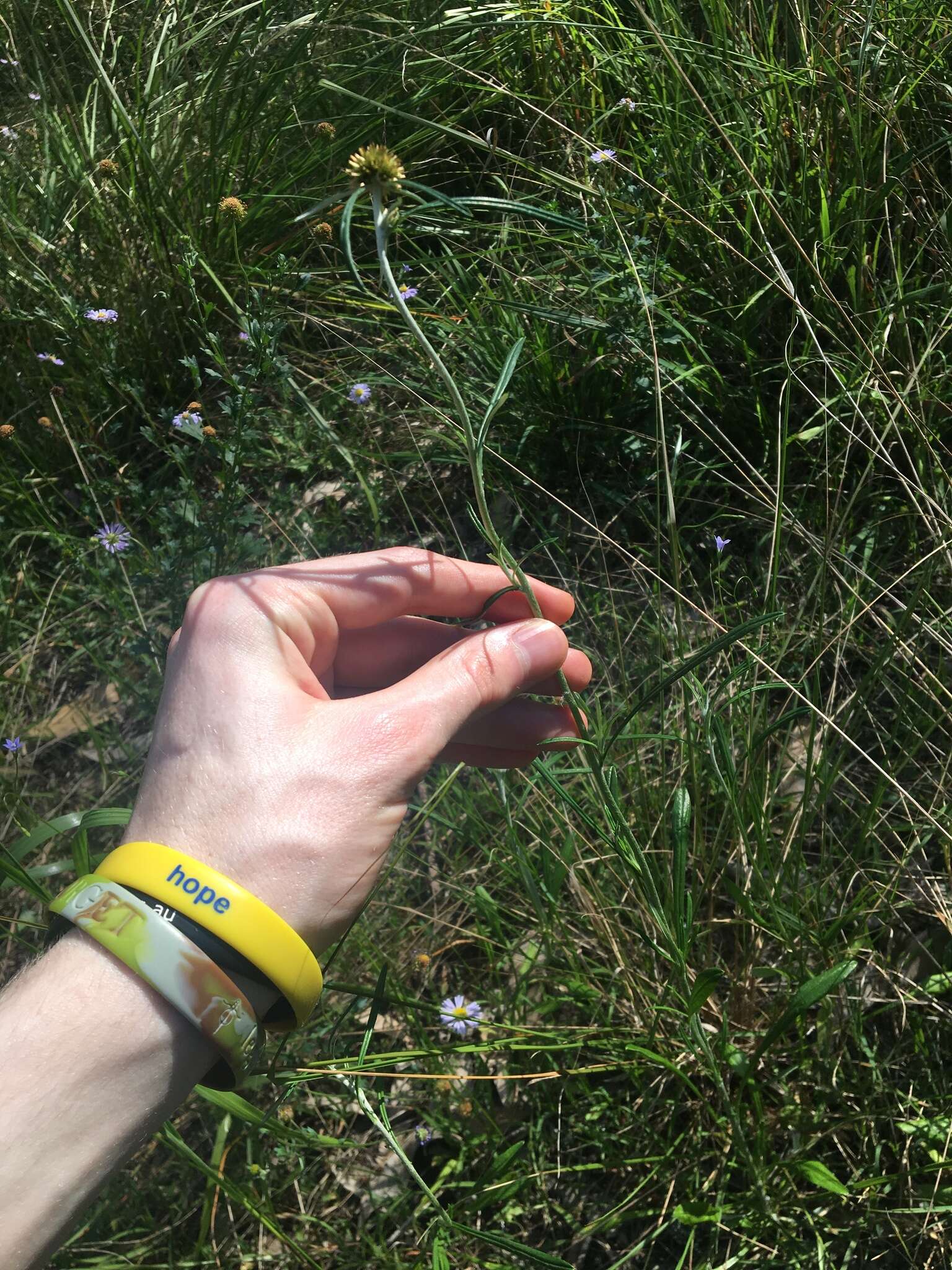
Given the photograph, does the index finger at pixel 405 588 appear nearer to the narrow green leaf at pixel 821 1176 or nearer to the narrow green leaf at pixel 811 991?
the narrow green leaf at pixel 811 991

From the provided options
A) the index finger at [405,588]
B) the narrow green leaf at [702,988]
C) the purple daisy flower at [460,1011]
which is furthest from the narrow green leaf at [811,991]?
the index finger at [405,588]

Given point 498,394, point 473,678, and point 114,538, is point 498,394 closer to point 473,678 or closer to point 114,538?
point 473,678

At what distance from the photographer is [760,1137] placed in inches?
55.2

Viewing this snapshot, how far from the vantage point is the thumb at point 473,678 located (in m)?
1.27

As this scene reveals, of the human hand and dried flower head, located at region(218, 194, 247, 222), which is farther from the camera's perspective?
dried flower head, located at region(218, 194, 247, 222)

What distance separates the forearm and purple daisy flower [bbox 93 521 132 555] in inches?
46.0

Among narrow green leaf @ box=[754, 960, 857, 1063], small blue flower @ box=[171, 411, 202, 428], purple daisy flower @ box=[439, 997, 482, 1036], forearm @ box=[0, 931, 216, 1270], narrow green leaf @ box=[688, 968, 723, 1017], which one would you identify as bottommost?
purple daisy flower @ box=[439, 997, 482, 1036]

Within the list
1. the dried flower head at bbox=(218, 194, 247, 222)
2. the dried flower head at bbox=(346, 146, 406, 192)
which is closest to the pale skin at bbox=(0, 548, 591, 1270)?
the dried flower head at bbox=(346, 146, 406, 192)

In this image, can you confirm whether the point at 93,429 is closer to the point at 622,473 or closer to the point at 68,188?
the point at 68,188

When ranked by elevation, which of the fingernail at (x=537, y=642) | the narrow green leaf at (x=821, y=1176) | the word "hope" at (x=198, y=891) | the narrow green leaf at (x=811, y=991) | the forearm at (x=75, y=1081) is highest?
the fingernail at (x=537, y=642)

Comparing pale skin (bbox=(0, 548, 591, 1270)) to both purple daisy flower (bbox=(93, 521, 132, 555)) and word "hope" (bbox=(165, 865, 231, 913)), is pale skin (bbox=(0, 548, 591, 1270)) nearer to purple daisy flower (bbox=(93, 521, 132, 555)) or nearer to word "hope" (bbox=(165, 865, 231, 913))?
word "hope" (bbox=(165, 865, 231, 913))

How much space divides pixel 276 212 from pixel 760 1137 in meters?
2.49

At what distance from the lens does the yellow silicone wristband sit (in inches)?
45.1

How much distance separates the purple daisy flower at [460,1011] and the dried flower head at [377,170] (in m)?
1.28
